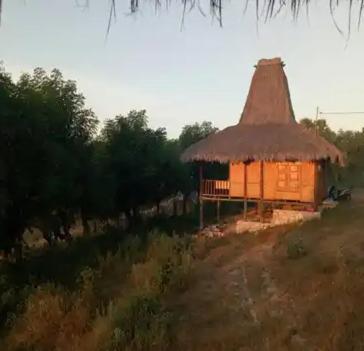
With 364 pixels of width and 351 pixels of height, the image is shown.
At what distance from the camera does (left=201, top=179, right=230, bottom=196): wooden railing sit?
18609mm

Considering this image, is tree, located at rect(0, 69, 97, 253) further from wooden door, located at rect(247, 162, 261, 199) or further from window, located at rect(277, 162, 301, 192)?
window, located at rect(277, 162, 301, 192)

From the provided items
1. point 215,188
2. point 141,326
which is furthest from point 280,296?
point 215,188

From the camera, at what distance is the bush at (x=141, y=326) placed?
288 inches

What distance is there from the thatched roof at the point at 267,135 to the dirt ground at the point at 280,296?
364 cm

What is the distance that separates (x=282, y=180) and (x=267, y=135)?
72.2 inches

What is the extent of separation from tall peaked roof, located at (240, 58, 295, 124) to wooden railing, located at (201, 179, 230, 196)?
10.1 feet

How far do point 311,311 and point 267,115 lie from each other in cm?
1270

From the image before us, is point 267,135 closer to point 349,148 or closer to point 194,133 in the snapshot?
point 194,133

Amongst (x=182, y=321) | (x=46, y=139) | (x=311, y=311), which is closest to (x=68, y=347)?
(x=182, y=321)

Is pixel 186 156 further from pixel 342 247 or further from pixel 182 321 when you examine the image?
pixel 182 321

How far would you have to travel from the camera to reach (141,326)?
7.58m

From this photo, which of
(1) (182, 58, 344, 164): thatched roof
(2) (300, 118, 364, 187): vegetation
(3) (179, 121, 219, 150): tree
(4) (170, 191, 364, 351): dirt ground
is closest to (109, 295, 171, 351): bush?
(4) (170, 191, 364, 351): dirt ground

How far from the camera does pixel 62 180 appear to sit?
1530 centimetres

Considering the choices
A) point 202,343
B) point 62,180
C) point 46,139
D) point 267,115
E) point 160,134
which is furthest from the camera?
point 160,134
